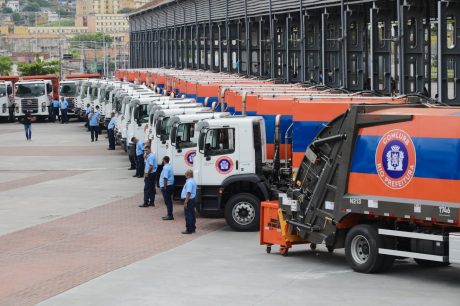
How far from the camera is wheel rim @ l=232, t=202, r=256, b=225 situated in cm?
2438

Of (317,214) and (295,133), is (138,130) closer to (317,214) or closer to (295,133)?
(295,133)

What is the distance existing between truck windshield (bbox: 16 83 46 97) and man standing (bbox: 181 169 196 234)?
4386 cm

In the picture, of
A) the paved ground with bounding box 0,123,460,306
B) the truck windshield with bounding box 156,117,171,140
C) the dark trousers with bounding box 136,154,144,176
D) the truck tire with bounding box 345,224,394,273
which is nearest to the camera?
the paved ground with bounding box 0,123,460,306

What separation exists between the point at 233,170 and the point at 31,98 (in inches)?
1706

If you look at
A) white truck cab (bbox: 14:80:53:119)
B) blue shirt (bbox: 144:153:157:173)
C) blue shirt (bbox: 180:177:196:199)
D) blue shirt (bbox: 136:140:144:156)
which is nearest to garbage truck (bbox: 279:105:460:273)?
blue shirt (bbox: 180:177:196:199)

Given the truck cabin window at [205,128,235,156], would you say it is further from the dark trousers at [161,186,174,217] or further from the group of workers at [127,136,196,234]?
the dark trousers at [161,186,174,217]

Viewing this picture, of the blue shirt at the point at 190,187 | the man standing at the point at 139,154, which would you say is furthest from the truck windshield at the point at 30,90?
the blue shirt at the point at 190,187

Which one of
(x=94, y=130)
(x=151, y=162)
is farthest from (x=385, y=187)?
(x=94, y=130)

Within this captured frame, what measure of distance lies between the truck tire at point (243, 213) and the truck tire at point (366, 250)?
541cm

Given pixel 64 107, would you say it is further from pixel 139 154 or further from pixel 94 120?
pixel 139 154

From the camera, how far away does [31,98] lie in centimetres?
6650

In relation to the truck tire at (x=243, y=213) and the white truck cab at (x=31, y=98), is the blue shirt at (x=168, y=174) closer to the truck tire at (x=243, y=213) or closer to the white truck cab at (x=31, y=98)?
the truck tire at (x=243, y=213)

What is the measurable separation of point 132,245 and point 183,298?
18.6ft

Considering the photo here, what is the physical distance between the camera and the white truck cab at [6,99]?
66625 mm
